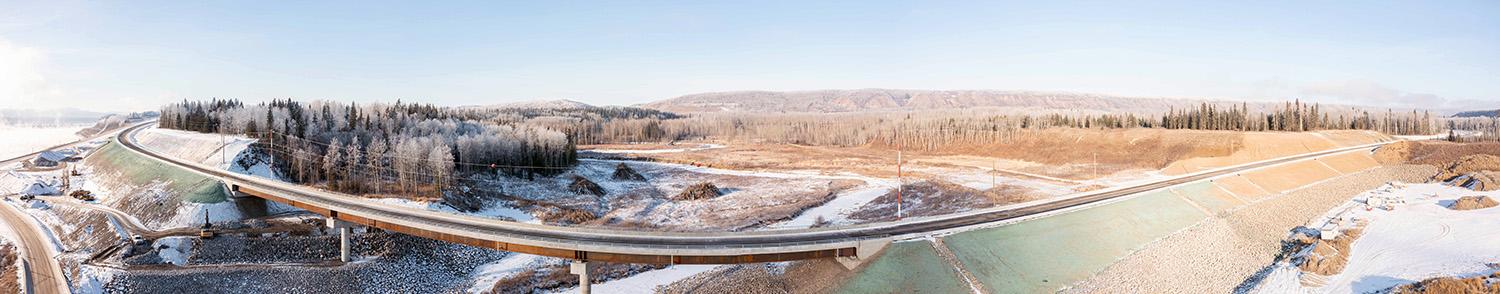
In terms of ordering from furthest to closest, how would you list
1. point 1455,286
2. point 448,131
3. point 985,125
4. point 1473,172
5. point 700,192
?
point 985,125, point 448,131, point 700,192, point 1473,172, point 1455,286

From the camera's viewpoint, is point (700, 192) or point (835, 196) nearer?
point (835, 196)

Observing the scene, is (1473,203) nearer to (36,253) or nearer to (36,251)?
(36,253)

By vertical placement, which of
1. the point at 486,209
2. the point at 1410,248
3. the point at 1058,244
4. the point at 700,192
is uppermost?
the point at 1058,244

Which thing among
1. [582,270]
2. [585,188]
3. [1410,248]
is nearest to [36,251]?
[582,270]

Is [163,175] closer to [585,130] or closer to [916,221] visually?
[916,221]

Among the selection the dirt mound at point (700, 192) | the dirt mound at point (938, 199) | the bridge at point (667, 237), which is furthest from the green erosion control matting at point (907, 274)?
the dirt mound at point (700, 192)
